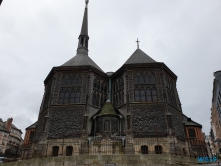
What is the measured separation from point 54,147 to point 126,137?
28.9 feet

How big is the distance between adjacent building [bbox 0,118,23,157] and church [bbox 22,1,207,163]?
3243 cm

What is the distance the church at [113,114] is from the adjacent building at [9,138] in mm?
32429

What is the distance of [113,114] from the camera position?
23.8 meters

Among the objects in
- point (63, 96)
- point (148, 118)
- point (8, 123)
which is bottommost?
point (148, 118)

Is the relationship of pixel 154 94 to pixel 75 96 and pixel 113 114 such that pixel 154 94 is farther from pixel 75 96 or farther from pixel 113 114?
pixel 75 96

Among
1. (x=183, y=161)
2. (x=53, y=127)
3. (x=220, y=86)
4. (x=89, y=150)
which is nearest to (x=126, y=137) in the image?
(x=89, y=150)

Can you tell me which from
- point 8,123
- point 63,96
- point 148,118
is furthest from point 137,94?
point 8,123

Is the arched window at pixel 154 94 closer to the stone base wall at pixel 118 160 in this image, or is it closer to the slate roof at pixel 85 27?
the stone base wall at pixel 118 160

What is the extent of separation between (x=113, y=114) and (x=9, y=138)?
4586cm

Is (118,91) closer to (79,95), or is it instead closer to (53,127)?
(79,95)

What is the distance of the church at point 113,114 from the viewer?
21.7 metres

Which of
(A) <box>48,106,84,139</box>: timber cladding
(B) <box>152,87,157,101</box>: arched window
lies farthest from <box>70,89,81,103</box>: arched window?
(B) <box>152,87,157,101</box>: arched window

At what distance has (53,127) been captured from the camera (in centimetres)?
2392

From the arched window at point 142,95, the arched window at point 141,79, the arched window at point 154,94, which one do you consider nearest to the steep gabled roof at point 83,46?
the arched window at point 141,79
